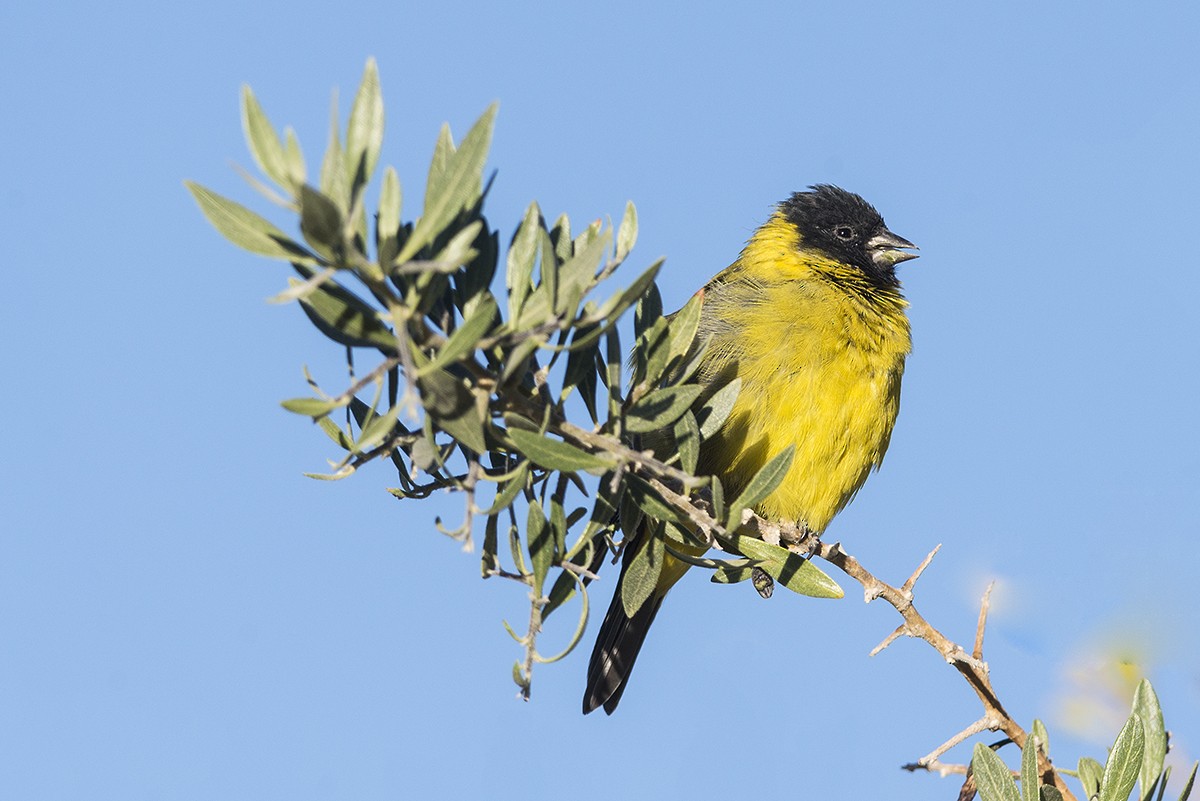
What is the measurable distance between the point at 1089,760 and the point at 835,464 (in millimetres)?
1769

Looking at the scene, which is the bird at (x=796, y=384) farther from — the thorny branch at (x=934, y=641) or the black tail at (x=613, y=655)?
the thorny branch at (x=934, y=641)

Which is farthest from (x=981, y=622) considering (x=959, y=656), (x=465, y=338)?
(x=465, y=338)

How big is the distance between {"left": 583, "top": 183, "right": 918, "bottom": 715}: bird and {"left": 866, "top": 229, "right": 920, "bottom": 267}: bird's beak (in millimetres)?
241

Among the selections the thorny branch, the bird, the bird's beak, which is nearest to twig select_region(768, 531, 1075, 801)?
the thorny branch

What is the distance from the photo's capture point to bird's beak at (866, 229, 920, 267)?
5.30 meters

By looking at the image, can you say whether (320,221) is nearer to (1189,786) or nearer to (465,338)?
(465,338)

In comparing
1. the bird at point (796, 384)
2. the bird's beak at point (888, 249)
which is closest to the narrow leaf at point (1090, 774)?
the bird at point (796, 384)

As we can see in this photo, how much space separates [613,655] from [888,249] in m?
2.16

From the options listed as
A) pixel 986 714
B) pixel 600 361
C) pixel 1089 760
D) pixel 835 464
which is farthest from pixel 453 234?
pixel 835 464

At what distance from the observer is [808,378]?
13.7 feet

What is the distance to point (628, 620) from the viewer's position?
4539mm

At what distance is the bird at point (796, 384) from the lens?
4.12m

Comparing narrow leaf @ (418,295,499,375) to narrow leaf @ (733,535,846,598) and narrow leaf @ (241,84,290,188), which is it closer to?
narrow leaf @ (241,84,290,188)

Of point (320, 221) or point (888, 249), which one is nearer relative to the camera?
point (320, 221)
